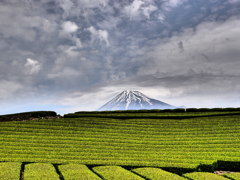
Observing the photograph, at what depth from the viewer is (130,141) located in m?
29.7

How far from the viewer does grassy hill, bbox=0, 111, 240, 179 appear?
22.0 meters

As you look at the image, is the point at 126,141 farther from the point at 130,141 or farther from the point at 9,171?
the point at 9,171

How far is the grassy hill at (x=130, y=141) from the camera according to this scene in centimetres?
2203

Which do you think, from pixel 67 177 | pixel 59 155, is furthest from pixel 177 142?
pixel 67 177

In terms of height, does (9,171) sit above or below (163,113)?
below

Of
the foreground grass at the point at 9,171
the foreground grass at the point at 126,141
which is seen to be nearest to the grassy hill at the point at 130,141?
the foreground grass at the point at 126,141

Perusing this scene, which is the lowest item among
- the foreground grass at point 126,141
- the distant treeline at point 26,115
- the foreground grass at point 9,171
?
the foreground grass at point 9,171

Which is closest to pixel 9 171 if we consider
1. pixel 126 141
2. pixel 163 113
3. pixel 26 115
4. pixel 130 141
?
pixel 126 141

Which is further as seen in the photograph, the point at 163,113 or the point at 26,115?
the point at 163,113

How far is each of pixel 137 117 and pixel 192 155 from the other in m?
21.9

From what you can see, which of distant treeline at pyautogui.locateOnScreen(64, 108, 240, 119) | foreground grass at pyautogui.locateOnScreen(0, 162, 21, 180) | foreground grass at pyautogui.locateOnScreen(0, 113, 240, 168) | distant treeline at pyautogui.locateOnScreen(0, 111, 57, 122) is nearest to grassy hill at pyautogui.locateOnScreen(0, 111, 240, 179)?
foreground grass at pyautogui.locateOnScreen(0, 113, 240, 168)

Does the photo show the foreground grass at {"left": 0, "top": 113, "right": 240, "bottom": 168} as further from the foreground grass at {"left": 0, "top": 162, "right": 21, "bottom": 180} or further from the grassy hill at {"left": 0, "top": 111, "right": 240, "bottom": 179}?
the foreground grass at {"left": 0, "top": 162, "right": 21, "bottom": 180}

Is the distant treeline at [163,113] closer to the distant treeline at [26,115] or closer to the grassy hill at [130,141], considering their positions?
the grassy hill at [130,141]

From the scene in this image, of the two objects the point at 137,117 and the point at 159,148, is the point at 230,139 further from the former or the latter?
the point at 137,117
